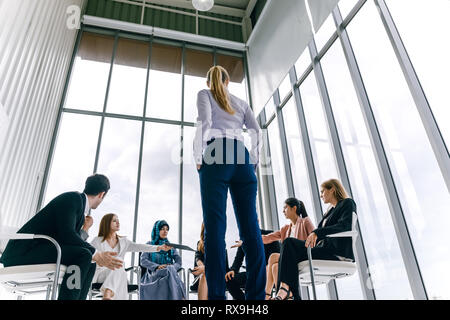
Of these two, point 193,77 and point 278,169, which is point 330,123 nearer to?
point 278,169

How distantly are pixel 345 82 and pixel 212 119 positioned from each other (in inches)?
101

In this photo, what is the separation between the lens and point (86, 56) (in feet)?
18.4

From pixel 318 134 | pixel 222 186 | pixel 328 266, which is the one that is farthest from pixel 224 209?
pixel 318 134

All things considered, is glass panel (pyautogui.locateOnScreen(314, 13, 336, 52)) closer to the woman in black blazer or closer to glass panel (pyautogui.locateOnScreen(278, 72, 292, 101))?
glass panel (pyautogui.locateOnScreen(278, 72, 292, 101))

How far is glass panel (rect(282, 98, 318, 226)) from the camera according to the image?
4289mm

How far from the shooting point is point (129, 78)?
5.63m

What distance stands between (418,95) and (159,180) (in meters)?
3.60

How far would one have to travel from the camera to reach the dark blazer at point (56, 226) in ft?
5.74

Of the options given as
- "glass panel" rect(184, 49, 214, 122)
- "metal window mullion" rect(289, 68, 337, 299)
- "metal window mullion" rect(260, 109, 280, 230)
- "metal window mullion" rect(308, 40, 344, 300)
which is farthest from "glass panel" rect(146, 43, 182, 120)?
"metal window mullion" rect(308, 40, 344, 300)

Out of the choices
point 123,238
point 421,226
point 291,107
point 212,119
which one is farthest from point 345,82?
point 123,238

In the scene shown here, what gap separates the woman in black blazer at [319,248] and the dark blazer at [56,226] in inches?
45.5

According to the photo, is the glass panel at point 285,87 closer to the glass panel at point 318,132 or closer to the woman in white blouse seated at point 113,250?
the glass panel at point 318,132

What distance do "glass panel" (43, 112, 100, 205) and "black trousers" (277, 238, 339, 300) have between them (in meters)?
3.39
